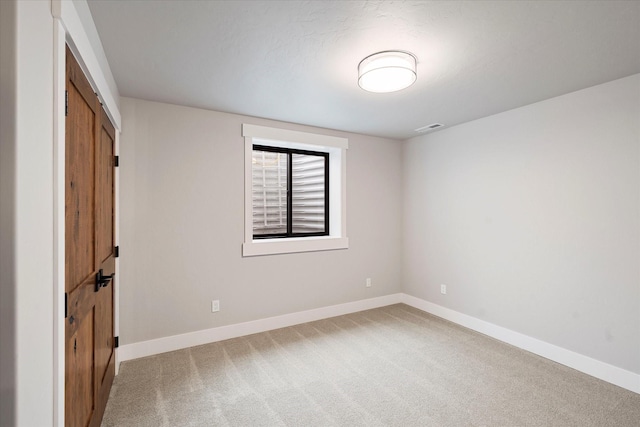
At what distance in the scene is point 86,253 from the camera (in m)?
1.63

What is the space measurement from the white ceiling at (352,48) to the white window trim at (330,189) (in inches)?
22.6

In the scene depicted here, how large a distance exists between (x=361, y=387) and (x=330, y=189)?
2519 millimetres

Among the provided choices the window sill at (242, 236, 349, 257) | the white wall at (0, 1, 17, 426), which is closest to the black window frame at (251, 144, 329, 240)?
the window sill at (242, 236, 349, 257)

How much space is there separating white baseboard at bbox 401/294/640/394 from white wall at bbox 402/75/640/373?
0.05 metres

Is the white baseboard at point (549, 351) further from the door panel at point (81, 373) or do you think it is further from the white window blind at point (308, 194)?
the door panel at point (81, 373)

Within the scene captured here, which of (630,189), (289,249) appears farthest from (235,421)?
(630,189)

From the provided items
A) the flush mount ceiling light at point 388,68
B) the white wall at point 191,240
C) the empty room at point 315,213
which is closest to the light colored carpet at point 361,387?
the empty room at point 315,213

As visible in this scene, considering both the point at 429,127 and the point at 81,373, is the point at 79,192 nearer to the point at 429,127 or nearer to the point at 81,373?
the point at 81,373

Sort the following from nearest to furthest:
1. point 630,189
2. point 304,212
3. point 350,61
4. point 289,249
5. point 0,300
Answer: point 0,300
point 350,61
point 630,189
point 289,249
point 304,212

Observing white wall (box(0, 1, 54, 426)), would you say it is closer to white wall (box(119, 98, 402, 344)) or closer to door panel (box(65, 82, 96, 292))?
door panel (box(65, 82, 96, 292))

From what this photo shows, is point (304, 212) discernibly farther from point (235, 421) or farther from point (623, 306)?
point (623, 306)

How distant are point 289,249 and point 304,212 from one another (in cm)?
73

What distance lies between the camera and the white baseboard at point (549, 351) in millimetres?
2381

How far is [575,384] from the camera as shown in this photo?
240 centimetres
